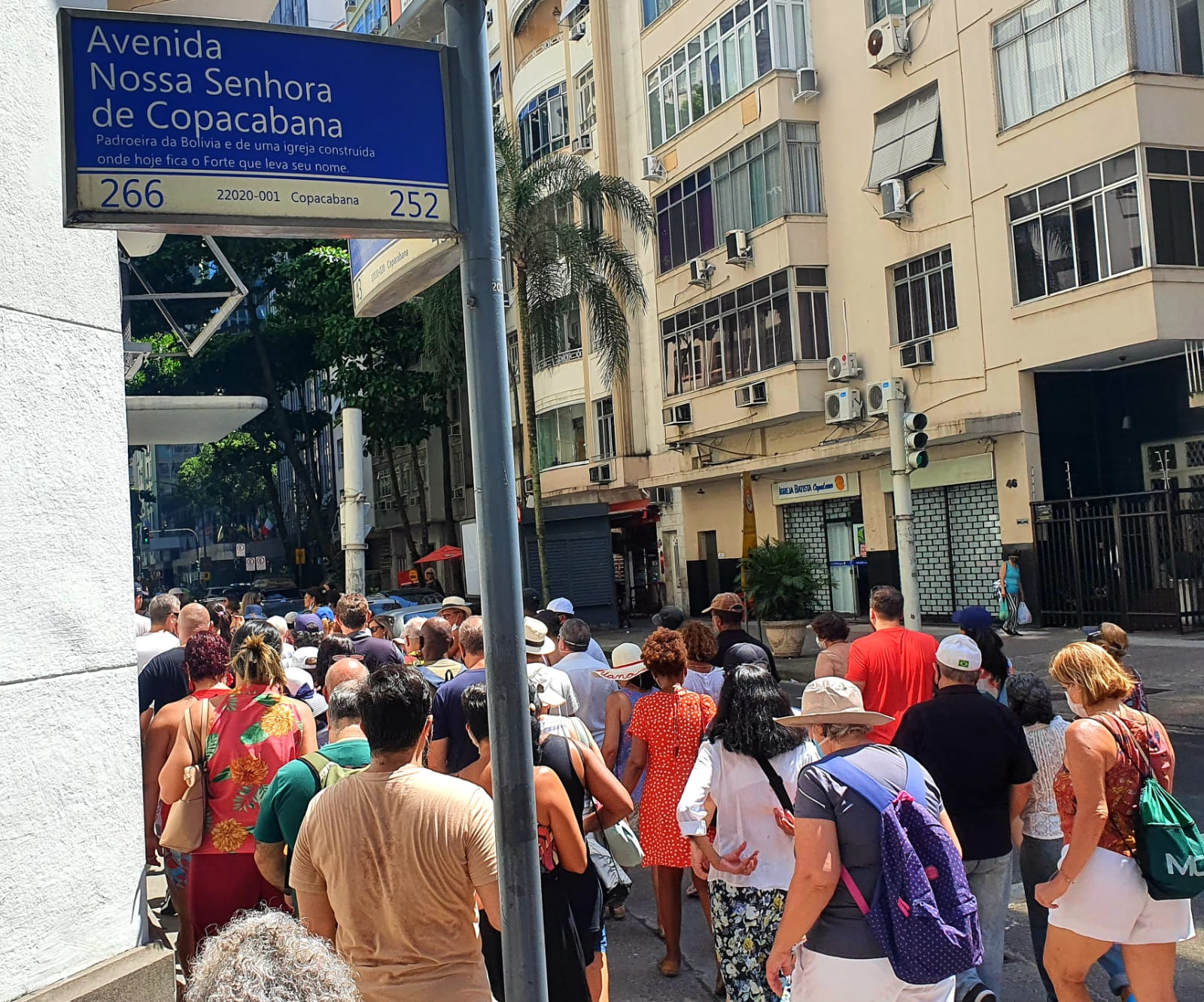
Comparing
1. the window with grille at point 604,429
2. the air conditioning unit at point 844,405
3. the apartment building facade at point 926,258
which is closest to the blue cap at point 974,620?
the apartment building facade at point 926,258

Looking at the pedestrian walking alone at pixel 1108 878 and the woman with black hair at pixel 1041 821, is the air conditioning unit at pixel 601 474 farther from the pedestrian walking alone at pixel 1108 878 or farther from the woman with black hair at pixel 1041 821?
the pedestrian walking alone at pixel 1108 878

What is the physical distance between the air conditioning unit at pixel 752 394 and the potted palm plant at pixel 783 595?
248 inches

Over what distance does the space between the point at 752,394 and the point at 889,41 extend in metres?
7.49

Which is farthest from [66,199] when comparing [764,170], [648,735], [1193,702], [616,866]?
[764,170]

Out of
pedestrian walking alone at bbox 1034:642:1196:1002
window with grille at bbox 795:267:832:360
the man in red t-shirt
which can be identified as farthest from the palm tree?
pedestrian walking alone at bbox 1034:642:1196:1002

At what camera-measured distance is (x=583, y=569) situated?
27.5 meters

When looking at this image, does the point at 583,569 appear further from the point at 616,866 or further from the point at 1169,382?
the point at 616,866

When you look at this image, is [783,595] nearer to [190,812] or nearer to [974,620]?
[974,620]

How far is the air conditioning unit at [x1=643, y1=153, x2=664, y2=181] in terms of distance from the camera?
27859 millimetres

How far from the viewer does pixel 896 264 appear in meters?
22.6

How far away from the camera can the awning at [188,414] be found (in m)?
8.71

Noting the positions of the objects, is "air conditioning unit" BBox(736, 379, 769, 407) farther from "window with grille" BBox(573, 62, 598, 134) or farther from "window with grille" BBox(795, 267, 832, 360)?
"window with grille" BBox(573, 62, 598, 134)

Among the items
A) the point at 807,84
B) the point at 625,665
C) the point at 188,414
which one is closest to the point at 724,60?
the point at 807,84

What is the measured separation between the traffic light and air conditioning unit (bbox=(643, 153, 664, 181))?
1527 centimetres
